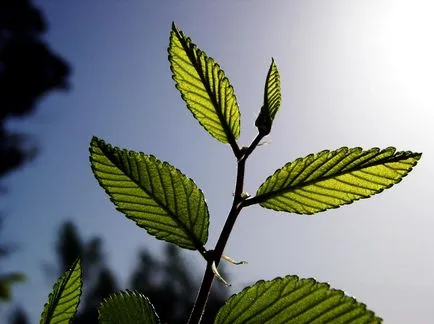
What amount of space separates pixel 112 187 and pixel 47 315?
0.45 feet

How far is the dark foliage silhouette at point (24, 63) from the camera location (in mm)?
21234

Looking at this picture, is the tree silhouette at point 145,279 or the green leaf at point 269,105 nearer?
the green leaf at point 269,105

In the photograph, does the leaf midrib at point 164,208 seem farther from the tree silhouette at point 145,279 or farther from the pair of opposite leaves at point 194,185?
the tree silhouette at point 145,279

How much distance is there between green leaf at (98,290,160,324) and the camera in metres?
0.48

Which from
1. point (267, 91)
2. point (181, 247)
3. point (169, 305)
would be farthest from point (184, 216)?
point (169, 305)

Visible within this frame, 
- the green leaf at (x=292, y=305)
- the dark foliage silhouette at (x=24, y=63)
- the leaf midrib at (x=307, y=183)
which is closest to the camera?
the green leaf at (x=292, y=305)

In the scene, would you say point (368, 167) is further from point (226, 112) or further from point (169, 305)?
point (169, 305)

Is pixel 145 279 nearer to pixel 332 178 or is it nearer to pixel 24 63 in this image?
pixel 24 63

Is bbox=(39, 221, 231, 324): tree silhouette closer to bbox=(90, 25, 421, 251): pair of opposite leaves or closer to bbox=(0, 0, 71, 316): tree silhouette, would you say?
bbox=(0, 0, 71, 316): tree silhouette

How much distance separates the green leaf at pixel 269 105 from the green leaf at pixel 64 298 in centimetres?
21

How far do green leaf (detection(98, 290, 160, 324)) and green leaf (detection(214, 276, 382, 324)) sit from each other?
0.05 metres

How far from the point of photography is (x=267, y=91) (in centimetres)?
55

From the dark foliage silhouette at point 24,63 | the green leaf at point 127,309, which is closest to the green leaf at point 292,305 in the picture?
the green leaf at point 127,309

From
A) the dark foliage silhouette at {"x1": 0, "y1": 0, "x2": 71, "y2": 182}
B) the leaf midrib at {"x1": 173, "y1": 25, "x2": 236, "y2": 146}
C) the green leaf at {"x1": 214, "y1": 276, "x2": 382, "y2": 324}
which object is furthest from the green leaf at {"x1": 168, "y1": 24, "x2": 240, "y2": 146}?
the dark foliage silhouette at {"x1": 0, "y1": 0, "x2": 71, "y2": 182}
